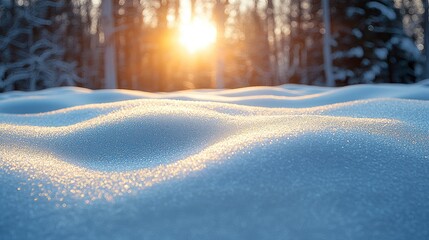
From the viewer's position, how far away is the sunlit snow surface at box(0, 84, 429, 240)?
438mm

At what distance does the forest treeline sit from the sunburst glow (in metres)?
0.40

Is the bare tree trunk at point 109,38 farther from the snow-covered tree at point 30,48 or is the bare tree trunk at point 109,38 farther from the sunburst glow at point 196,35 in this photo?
the snow-covered tree at point 30,48

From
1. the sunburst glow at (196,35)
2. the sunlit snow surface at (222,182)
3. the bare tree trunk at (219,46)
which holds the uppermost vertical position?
the sunburst glow at (196,35)

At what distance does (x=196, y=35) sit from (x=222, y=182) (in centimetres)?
1730

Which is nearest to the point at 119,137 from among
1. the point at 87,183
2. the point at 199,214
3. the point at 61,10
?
the point at 87,183

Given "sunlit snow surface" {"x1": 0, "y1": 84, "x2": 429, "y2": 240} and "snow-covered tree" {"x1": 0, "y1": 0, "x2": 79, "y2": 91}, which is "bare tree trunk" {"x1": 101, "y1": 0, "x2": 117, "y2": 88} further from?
"snow-covered tree" {"x1": 0, "y1": 0, "x2": 79, "y2": 91}

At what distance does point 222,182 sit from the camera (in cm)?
53

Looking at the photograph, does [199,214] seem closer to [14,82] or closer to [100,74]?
[14,82]

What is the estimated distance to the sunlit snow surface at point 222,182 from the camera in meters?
A: 0.44

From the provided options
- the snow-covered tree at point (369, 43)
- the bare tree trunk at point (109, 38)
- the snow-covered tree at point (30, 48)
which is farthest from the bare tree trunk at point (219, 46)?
the snow-covered tree at point (30, 48)

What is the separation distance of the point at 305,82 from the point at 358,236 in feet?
47.6

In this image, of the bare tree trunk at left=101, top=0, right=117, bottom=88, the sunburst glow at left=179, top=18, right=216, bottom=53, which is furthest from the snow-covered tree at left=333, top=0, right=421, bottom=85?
the bare tree trunk at left=101, top=0, right=117, bottom=88

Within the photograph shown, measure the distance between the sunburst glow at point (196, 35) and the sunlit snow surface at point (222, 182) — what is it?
14.8 metres

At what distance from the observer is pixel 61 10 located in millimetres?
15539
